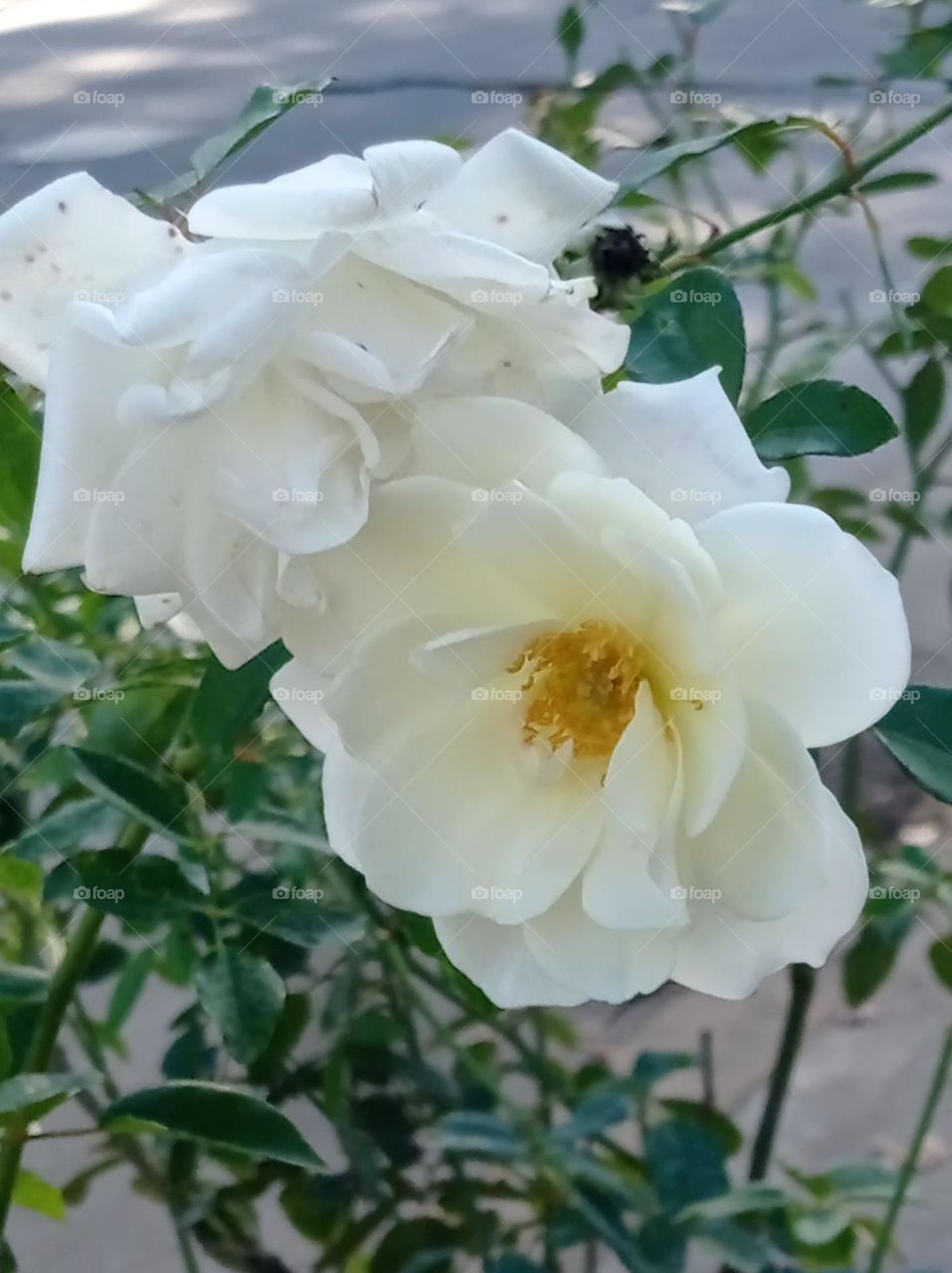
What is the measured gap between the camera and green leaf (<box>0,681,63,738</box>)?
303 millimetres

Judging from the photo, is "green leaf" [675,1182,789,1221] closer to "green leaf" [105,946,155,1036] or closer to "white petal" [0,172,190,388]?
"green leaf" [105,946,155,1036]

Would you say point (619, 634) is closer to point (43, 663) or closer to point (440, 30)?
point (43, 663)

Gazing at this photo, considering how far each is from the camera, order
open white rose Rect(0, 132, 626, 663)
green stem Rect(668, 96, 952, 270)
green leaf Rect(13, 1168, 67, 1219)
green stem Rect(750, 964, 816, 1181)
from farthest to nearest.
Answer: green stem Rect(750, 964, 816, 1181), green leaf Rect(13, 1168, 67, 1219), green stem Rect(668, 96, 952, 270), open white rose Rect(0, 132, 626, 663)

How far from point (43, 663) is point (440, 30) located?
0.40m

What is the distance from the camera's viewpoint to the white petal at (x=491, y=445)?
0.59 ft

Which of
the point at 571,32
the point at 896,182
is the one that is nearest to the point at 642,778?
the point at 896,182

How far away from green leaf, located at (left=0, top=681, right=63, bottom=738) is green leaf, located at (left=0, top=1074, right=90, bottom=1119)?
0.29ft

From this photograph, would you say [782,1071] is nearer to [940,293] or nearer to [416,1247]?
[416,1247]

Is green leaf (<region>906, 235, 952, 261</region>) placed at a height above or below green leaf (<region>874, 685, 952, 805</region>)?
above

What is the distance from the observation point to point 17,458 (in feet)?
1.01

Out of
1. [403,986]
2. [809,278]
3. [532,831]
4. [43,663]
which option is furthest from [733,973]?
[809,278]

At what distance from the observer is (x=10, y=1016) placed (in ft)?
1.30

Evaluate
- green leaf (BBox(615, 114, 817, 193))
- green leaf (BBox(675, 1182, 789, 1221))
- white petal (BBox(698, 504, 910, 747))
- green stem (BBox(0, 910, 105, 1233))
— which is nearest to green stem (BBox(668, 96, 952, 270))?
green leaf (BBox(615, 114, 817, 193))

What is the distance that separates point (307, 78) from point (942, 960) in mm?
421
